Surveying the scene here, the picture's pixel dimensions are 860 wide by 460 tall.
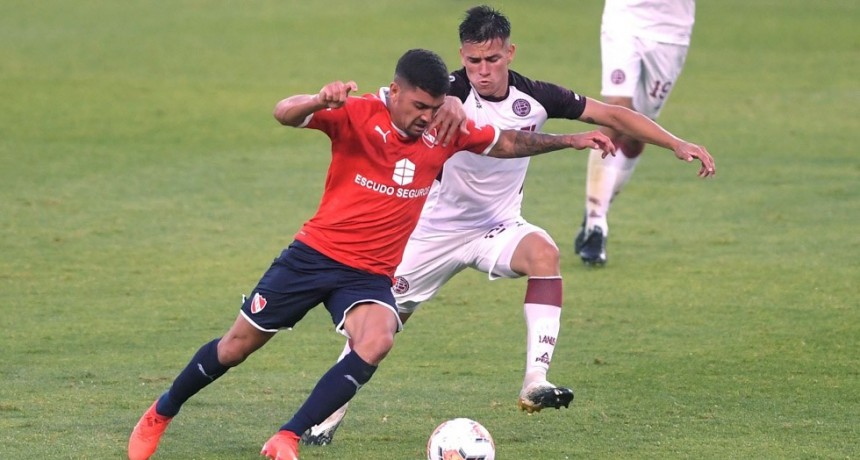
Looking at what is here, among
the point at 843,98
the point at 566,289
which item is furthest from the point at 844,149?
the point at 566,289

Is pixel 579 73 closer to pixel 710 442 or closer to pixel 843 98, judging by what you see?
pixel 843 98

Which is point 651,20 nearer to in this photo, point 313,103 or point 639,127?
point 639,127

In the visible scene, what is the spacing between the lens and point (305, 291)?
614 centimetres

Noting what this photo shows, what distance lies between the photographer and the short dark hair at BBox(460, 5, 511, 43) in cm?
700

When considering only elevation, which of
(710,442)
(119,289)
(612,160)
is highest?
(612,160)

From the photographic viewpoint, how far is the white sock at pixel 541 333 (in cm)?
658

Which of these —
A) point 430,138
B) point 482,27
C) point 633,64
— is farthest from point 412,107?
point 633,64

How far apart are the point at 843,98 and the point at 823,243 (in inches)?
328

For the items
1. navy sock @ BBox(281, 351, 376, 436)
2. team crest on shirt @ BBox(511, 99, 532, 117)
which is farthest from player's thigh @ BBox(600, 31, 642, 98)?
navy sock @ BBox(281, 351, 376, 436)

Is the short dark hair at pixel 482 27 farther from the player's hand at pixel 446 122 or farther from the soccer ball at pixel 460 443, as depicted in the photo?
the soccer ball at pixel 460 443

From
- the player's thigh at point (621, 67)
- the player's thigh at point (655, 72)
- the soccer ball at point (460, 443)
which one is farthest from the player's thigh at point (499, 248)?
the player's thigh at point (655, 72)

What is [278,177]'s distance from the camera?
46.3 feet

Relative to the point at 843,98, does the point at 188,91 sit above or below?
below

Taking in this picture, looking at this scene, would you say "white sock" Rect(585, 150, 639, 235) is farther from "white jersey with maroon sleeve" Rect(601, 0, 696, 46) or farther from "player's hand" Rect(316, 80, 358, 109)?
"player's hand" Rect(316, 80, 358, 109)
